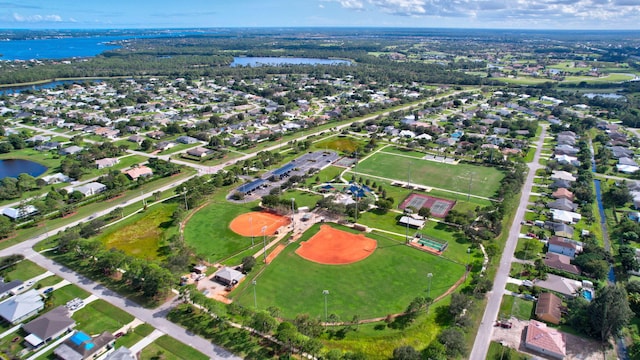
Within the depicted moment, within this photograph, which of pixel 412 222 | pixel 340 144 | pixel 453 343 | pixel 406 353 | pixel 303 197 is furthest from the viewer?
pixel 340 144

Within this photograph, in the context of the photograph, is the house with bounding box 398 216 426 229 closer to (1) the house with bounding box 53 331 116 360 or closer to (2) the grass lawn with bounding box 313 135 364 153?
(2) the grass lawn with bounding box 313 135 364 153

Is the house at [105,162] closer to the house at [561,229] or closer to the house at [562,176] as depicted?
the house at [561,229]

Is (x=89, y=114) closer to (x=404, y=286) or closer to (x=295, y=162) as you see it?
(x=295, y=162)

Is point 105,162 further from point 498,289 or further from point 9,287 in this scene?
point 498,289

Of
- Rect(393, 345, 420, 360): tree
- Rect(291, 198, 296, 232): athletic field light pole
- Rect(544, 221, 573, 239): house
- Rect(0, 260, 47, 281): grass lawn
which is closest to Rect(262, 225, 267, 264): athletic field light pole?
Rect(291, 198, 296, 232): athletic field light pole

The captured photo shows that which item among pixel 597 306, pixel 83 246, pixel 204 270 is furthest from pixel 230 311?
pixel 597 306

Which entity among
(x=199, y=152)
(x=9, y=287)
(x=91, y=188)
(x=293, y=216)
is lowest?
(x=9, y=287)

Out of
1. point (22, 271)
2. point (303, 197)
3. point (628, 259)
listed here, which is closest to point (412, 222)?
point (303, 197)
